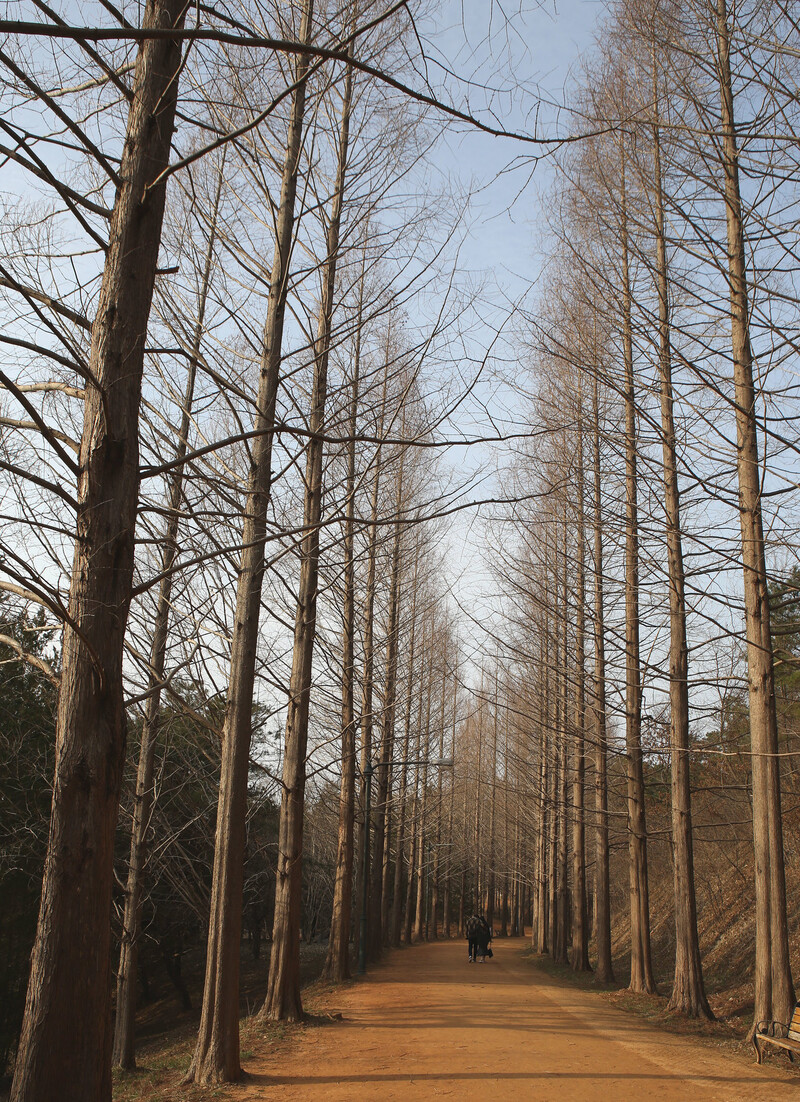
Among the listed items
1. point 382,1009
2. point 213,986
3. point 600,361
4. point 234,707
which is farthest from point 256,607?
point 382,1009

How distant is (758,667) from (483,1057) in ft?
15.5

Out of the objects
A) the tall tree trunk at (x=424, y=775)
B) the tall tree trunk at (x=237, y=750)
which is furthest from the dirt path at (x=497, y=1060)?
the tall tree trunk at (x=424, y=775)

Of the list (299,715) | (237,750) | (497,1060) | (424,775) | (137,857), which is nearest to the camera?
(237,750)

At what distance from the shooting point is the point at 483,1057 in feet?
25.6

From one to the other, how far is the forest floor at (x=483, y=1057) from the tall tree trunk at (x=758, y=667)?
31.4 inches

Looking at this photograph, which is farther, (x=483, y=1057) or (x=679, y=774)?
(x=679, y=774)

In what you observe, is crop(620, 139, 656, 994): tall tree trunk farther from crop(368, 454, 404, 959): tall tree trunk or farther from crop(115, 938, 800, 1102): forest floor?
crop(368, 454, 404, 959): tall tree trunk

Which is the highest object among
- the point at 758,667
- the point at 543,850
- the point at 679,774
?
the point at 758,667

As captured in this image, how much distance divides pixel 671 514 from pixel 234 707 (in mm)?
7322

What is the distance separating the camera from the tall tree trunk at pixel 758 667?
26.3 feet

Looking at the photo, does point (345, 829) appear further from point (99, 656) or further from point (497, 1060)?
point (99, 656)

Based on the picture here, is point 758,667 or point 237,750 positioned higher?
point 758,667

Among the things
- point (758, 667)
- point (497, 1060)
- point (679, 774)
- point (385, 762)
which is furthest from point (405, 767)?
point (758, 667)

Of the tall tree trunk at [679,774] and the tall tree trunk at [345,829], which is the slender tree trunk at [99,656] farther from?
the tall tree trunk at [345,829]
